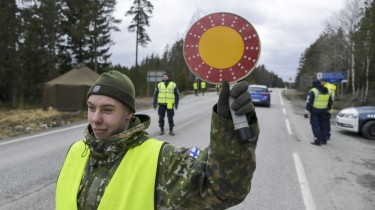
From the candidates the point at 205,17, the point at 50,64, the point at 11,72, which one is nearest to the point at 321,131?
the point at 205,17

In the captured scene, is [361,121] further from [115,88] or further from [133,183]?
[133,183]

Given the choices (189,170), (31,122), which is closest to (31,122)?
(31,122)

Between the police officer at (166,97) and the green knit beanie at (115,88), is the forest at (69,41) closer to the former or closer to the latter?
the police officer at (166,97)

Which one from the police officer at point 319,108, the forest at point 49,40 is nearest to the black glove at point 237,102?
the police officer at point 319,108

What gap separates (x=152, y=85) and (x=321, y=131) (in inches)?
1240

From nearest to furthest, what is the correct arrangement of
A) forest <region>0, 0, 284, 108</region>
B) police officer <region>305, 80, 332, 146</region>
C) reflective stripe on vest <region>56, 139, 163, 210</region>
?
reflective stripe on vest <region>56, 139, 163, 210</region> < police officer <region>305, 80, 332, 146</region> < forest <region>0, 0, 284, 108</region>

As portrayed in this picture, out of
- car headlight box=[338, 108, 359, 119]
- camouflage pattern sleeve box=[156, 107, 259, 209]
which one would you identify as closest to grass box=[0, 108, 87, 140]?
camouflage pattern sleeve box=[156, 107, 259, 209]

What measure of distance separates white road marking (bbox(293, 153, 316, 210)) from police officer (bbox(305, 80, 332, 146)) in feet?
7.60

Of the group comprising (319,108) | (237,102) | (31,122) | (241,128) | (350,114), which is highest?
(237,102)

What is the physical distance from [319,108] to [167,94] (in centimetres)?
448

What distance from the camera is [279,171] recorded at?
6.80 m

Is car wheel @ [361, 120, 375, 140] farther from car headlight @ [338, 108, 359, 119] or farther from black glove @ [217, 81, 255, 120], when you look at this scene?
black glove @ [217, 81, 255, 120]

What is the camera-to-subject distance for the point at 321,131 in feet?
32.9

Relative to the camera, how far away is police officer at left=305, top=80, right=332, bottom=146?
9859 mm
